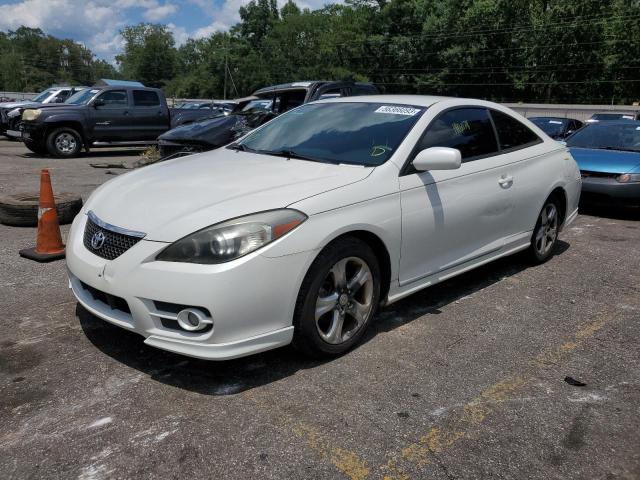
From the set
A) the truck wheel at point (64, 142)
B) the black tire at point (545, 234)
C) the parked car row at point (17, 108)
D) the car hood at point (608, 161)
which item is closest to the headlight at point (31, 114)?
the truck wheel at point (64, 142)

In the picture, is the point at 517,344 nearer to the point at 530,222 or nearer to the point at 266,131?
the point at 530,222

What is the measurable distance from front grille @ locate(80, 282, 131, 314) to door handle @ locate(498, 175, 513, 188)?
117 inches

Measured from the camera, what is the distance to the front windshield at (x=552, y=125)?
15133mm

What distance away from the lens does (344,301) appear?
133 inches

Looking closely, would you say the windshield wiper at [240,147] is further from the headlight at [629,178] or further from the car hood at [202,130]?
the headlight at [629,178]

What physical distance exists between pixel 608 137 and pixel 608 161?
3.58ft

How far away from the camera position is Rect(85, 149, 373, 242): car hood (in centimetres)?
300

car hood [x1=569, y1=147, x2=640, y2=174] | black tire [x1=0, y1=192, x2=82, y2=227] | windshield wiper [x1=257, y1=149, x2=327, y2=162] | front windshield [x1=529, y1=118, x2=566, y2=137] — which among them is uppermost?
windshield wiper [x1=257, y1=149, x2=327, y2=162]

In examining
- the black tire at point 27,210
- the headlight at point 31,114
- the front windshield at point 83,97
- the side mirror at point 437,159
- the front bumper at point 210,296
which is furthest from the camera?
the front windshield at point 83,97

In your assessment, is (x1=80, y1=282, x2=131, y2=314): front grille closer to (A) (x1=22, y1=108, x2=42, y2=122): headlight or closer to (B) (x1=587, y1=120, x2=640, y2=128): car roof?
(B) (x1=587, y1=120, x2=640, y2=128): car roof

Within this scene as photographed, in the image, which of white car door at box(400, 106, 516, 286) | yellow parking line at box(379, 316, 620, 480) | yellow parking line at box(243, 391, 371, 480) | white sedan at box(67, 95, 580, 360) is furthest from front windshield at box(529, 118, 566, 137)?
yellow parking line at box(243, 391, 371, 480)

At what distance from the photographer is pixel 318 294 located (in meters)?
3.19

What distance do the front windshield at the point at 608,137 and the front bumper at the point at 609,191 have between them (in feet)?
3.31

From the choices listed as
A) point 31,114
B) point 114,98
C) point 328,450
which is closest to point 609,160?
point 328,450
